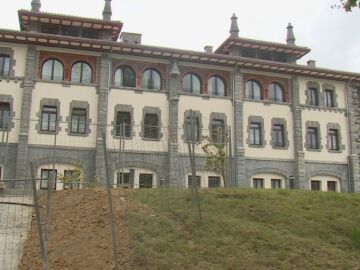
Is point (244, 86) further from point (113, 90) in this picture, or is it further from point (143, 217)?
point (143, 217)

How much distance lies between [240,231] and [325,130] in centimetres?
2448

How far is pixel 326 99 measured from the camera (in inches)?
1432

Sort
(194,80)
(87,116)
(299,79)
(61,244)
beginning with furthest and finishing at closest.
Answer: (299,79)
(194,80)
(87,116)
(61,244)

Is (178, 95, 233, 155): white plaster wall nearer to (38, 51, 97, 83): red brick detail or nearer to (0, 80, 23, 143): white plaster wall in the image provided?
(38, 51, 97, 83): red brick detail

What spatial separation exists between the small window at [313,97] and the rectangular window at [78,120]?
646 inches

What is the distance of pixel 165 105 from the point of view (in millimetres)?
31672

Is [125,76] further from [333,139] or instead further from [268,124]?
[333,139]

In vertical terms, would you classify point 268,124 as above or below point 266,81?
below

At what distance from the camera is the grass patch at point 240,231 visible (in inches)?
449

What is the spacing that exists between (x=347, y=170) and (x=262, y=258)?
26.2 meters

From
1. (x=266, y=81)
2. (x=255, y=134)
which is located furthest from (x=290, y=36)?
(x=255, y=134)

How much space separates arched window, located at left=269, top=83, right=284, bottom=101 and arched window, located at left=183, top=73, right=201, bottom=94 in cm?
546

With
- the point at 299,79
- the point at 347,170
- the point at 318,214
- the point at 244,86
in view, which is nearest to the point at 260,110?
the point at 244,86

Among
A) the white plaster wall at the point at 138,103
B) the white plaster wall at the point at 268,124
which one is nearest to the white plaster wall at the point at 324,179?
the white plaster wall at the point at 268,124
